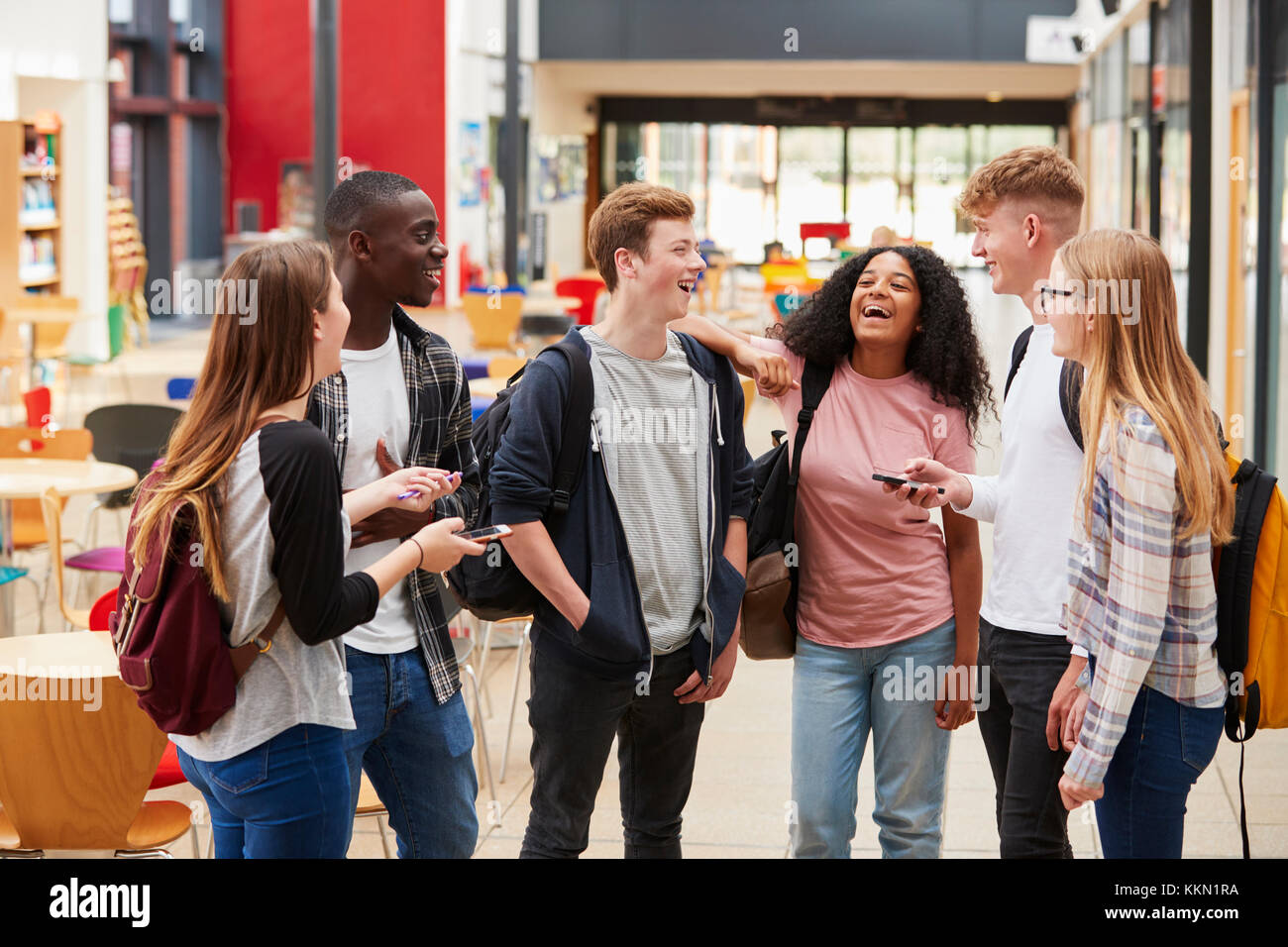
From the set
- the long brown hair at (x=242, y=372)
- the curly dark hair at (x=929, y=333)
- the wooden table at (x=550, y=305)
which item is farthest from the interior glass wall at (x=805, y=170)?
the long brown hair at (x=242, y=372)

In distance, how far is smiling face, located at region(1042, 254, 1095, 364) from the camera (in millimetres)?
2246

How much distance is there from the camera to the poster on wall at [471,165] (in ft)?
66.5

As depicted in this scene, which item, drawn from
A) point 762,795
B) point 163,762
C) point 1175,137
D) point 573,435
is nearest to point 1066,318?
point 573,435

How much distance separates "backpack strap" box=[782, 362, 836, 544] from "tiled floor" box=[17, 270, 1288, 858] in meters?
0.59

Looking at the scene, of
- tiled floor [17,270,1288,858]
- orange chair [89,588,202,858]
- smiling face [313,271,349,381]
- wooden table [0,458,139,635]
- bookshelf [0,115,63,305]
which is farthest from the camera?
bookshelf [0,115,63,305]

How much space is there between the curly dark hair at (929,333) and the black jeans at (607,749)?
68 centimetres

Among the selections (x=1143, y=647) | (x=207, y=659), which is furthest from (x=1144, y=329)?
(x=207, y=659)

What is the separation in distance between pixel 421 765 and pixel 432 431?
23.2 inches

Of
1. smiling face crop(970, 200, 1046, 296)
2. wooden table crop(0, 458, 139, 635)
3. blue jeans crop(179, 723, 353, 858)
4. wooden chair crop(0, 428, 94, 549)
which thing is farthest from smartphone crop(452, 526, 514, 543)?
wooden chair crop(0, 428, 94, 549)

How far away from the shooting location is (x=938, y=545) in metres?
2.79

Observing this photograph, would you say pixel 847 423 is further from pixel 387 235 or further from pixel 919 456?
pixel 387 235

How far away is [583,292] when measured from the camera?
43.6 ft

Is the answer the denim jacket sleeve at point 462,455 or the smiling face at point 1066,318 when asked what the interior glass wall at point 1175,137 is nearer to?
→ the smiling face at point 1066,318

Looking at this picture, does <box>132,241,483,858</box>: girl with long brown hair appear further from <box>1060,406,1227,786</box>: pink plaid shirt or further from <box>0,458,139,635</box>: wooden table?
<box>0,458,139,635</box>: wooden table
